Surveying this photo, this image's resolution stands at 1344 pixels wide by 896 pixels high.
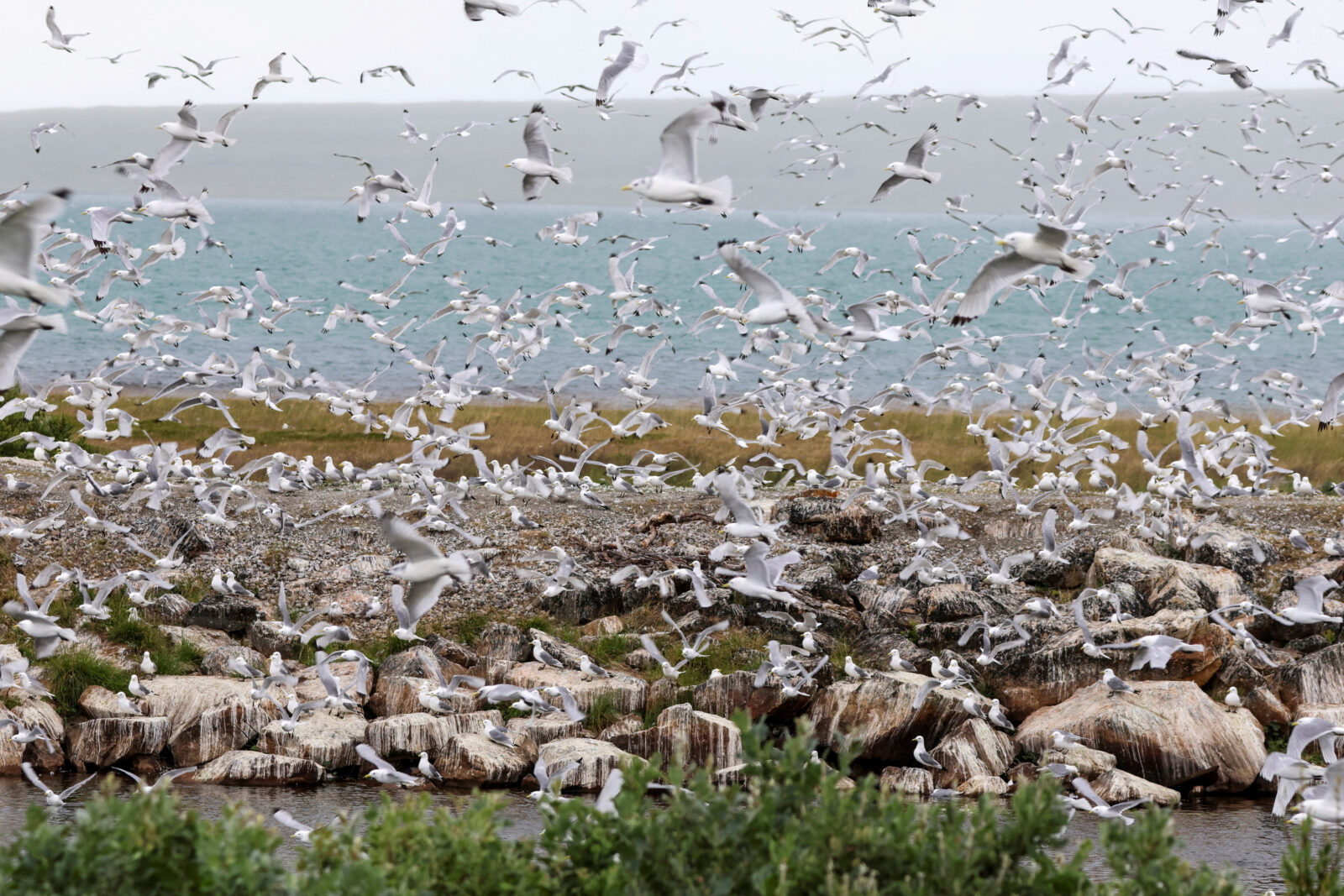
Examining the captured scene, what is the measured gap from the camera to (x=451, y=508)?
2203 centimetres

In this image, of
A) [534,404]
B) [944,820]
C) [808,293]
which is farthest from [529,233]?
[944,820]

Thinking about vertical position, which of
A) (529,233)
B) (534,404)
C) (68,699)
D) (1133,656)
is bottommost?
(529,233)

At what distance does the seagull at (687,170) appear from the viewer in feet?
41.9

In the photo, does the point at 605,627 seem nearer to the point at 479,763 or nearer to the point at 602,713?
the point at 602,713

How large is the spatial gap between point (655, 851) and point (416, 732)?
8872mm

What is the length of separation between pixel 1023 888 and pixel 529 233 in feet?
631

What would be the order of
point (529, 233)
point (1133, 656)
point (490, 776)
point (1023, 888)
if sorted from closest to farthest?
point (1023, 888) < point (490, 776) < point (1133, 656) < point (529, 233)

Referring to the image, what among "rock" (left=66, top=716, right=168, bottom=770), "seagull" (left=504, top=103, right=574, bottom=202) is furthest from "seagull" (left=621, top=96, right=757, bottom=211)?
"rock" (left=66, top=716, right=168, bottom=770)

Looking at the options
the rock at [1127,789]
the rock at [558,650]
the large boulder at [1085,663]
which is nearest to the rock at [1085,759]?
the rock at [1127,789]

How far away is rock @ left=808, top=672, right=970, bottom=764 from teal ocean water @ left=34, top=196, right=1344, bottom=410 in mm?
6649

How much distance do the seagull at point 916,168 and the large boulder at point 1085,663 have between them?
6407mm

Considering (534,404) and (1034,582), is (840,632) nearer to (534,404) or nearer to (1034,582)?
(1034,582)

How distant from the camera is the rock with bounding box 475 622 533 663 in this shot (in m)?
17.0

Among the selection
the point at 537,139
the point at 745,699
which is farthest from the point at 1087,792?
the point at 537,139
